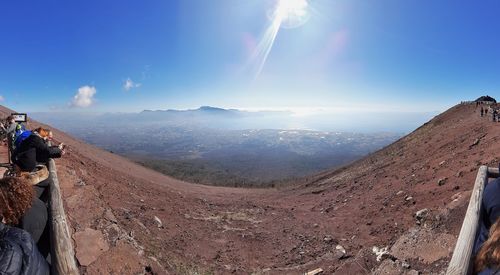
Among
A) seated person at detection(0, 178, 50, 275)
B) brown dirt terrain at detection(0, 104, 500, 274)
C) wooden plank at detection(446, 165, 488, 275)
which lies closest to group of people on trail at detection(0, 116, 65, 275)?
seated person at detection(0, 178, 50, 275)

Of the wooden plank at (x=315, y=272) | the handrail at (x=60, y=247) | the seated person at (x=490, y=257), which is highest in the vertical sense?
the seated person at (x=490, y=257)

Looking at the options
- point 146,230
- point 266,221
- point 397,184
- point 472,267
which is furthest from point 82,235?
point 397,184

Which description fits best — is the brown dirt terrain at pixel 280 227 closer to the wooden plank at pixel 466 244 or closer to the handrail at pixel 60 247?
the handrail at pixel 60 247

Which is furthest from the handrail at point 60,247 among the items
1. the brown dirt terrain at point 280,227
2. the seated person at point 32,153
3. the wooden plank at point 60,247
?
the seated person at point 32,153

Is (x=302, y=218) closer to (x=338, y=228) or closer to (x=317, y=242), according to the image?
(x=338, y=228)

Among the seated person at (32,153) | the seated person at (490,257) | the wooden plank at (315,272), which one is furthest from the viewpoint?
the wooden plank at (315,272)

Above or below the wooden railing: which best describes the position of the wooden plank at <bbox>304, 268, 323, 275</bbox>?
below

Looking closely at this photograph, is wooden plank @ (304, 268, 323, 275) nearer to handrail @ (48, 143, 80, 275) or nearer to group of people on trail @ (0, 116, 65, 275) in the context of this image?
group of people on trail @ (0, 116, 65, 275)

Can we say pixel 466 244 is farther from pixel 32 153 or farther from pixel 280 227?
pixel 280 227

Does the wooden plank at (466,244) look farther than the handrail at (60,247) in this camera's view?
No
